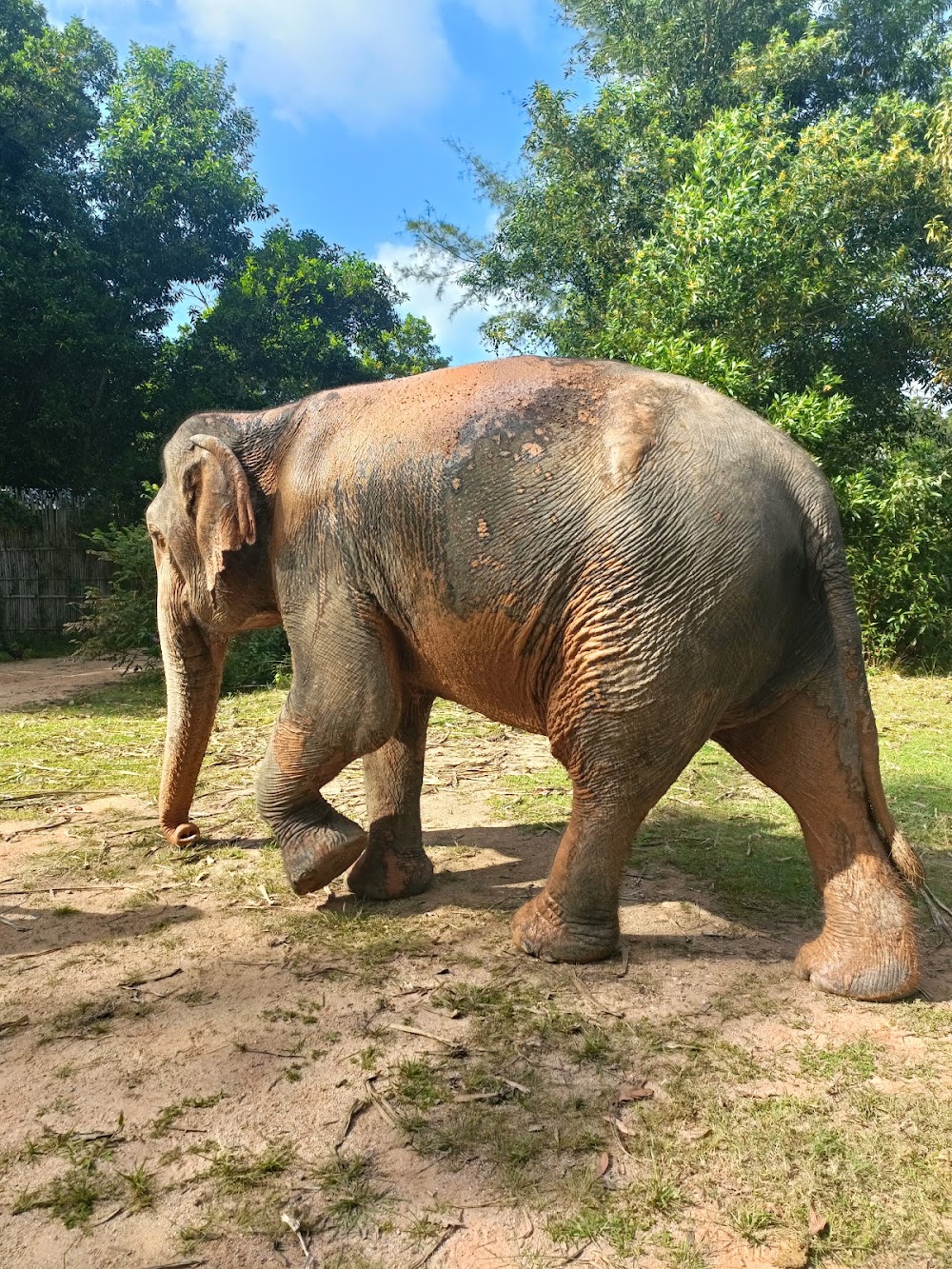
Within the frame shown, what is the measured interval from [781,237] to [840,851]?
9.75m

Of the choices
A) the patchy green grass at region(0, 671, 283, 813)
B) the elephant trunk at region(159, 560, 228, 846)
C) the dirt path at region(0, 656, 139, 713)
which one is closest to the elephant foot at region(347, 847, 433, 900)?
the elephant trunk at region(159, 560, 228, 846)

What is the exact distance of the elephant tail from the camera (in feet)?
9.04

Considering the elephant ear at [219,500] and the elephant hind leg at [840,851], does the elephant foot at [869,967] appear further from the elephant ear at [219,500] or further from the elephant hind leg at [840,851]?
the elephant ear at [219,500]

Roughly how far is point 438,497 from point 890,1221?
2.18 metres

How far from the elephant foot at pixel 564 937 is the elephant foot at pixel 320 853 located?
0.70m

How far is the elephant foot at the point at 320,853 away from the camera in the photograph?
3145mm

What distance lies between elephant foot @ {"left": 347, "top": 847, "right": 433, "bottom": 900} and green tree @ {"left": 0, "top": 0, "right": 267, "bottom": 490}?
1360 cm

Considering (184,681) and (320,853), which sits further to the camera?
(184,681)

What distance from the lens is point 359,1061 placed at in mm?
2352

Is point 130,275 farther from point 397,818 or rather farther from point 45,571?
point 397,818

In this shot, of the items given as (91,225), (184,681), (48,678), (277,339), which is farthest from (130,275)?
(184,681)

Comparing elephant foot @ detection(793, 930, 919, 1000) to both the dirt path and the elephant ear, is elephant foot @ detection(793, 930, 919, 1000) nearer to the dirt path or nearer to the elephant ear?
the elephant ear

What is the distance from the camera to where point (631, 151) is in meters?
14.6

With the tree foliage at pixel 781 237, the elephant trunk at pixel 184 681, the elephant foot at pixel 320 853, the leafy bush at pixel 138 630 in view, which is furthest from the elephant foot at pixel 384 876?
the tree foliage at pixel 781 237
